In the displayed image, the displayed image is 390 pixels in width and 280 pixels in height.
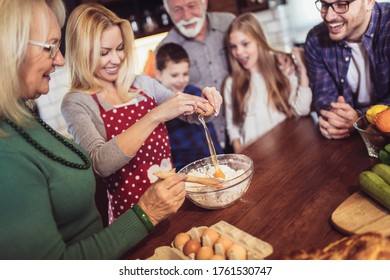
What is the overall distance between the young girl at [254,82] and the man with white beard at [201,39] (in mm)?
96

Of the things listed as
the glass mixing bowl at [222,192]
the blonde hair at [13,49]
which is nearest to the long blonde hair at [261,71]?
the glass mixing bowl at [222,192]

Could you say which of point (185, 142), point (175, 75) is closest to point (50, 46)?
point (185, 142)

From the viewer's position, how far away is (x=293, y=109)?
6.36ft

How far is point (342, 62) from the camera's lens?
169 centimetres

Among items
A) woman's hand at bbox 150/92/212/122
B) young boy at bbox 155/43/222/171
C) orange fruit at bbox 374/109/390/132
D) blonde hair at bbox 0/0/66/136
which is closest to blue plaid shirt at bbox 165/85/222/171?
young boy at bbox 155/43/222/171

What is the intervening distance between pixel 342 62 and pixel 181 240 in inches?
48.0

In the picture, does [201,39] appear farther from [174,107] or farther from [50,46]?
[50,46]

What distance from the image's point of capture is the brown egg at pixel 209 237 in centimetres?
88

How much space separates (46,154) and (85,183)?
0.13 metres

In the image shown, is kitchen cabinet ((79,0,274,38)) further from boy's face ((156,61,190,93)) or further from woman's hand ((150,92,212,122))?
woman's hand ((150,92,212,122))

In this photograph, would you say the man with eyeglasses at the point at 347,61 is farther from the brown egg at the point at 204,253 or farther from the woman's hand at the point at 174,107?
the brown egg at the point at 204,253

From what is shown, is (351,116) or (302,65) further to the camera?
(302,65)

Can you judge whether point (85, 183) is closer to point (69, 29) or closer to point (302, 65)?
point (69, 29)
